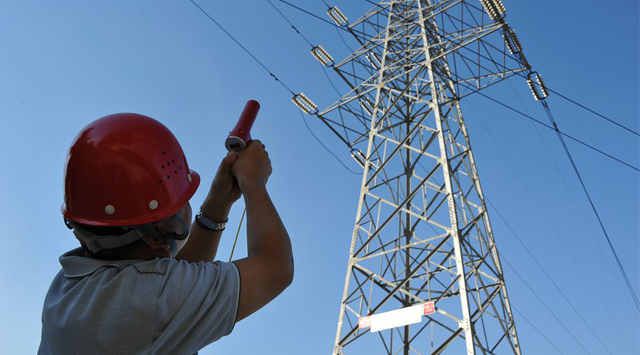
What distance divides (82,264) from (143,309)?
0.23m

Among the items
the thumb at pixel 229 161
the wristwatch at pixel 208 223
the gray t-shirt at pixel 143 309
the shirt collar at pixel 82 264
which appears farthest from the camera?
the wristwatch at pixel 208 223

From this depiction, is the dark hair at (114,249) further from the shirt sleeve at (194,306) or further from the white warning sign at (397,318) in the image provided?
the white warning sign at (397,318)

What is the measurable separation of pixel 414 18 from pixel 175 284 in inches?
391

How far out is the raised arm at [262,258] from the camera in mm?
939

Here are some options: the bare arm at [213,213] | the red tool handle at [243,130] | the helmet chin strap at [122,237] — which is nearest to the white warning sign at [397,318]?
the bare arm at [213,213]

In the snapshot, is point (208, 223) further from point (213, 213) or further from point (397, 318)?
point (397, 318)

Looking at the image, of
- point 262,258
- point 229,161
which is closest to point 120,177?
point 229,161

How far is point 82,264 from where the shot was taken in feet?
3.28

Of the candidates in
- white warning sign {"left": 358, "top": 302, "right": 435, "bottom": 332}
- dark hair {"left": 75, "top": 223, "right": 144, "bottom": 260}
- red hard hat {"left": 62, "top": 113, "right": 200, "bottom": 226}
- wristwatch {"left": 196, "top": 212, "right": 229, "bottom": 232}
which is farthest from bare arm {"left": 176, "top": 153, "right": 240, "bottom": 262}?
white warning sign {"left": 358, "top": 302, "right": 435, "bottom": 332}

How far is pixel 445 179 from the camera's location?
6023 millimetres

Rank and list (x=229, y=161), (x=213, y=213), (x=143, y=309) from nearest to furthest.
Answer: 1. (x=143, y=309)
2. (x=229, y=161)
3. (x=213, y=213)

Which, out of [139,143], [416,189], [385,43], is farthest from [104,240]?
[385,43]

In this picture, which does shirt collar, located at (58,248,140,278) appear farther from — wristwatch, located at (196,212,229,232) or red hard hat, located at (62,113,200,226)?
wristwatch, located at (196,212,229,232)

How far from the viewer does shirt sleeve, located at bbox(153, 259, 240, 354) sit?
2.92ft
